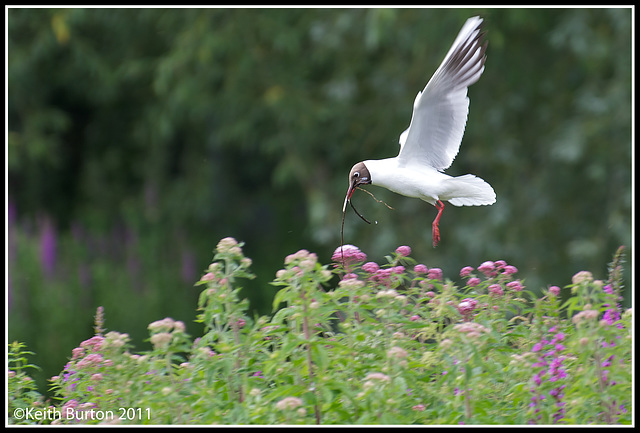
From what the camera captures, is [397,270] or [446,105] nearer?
[397,270]

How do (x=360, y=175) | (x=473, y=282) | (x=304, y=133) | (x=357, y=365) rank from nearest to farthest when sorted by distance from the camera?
(x=357, y=365), (x=473, y=282), (x=360, y=175), (x=304, y=133)

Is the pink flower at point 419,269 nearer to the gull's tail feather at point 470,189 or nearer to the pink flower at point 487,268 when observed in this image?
the pink flower at point 487,268

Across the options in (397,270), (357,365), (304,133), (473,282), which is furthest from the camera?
(304,133)

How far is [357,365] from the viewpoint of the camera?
2529 millimetres

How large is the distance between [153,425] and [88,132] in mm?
9907

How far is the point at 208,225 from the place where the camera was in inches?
438

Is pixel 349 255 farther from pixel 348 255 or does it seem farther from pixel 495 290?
pixel 495 290

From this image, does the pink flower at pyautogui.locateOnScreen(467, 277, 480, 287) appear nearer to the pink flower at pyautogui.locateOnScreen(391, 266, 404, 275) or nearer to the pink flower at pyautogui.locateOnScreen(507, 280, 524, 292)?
the pink flower at pyautogui.locateOnScreen(507, 280, 524, 292)

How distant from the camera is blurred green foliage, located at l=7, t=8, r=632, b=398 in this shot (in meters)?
7.74

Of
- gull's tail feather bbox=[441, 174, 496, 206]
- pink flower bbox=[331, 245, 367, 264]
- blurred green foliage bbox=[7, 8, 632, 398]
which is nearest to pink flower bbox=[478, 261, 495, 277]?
pink flower bbox=[331, 245, 367, 264]

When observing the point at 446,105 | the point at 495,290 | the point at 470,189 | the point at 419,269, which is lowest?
the point at 495,290

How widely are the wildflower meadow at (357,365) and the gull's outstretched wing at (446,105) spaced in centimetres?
88

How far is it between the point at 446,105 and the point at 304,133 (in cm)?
558

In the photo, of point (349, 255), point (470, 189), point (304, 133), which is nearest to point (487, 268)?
point (349, 255)
